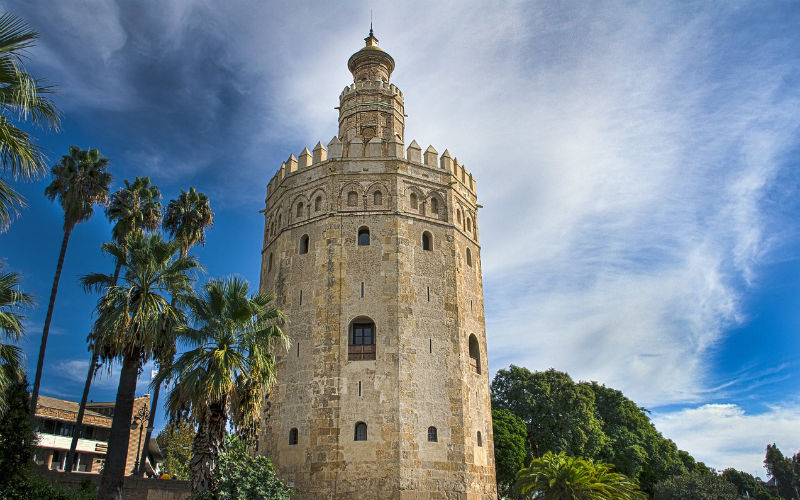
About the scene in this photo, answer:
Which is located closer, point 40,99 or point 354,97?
point 40,99

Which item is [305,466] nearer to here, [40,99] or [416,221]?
[416,221]

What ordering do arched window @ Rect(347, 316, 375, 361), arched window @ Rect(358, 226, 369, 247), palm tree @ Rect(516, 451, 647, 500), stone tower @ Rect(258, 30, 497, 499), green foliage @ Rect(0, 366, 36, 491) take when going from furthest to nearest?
arched window @ Rect(358, 226, 369, 247)
arched window @ Rect(347, 316, 375, 361)
palm tree @ Rect(516, 451, 647, 500)
stone tower @ Rect(258, 30, 497, 499)
green foliage @ Rect(0, 366, 36, 491)

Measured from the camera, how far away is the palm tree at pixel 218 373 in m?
15.3

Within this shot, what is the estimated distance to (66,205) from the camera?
956 inches

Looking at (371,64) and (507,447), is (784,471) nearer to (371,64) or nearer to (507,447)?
(507,447)

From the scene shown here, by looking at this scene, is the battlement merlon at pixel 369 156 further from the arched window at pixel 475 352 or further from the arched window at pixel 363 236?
the arched window at pixel 475 352

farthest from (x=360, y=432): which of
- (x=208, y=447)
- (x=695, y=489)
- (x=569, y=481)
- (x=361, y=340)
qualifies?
(x=695, y=489)

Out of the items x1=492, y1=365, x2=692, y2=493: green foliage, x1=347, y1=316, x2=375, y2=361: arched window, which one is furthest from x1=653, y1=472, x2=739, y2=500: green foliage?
x1=347, y1=316, x2=375, y2=361: arched window

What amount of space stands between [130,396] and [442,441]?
412 inches

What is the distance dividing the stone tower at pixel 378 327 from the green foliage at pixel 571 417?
1315 cm

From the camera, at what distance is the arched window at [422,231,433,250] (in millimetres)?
24047

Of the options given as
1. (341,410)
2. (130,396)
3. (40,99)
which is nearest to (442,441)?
(341,410)

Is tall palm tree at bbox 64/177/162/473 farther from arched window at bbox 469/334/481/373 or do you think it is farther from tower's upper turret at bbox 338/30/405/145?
arched window at bbox 469/334/481/373

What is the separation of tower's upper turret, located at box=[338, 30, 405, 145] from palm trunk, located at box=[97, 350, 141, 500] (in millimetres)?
14992
